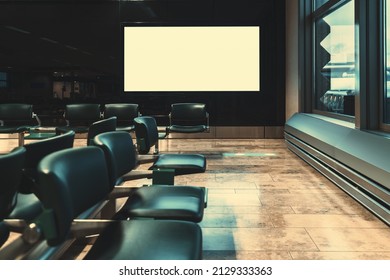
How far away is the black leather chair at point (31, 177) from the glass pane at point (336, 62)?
3.22 metres

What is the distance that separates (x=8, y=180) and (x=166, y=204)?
0.82m

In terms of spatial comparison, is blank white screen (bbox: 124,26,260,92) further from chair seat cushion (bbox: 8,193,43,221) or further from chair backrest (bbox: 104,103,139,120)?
chair seat cushion (bbox: 8,193,43,221)

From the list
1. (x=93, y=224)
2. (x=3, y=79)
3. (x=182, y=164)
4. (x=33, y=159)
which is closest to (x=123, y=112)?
(x=3, y=79)

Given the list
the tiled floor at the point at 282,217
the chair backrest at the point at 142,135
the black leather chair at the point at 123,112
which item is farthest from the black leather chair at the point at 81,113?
the chair backrest at the point at 142,135

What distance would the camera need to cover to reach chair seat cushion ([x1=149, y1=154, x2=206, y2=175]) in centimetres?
293

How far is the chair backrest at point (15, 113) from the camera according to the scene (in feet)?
20.6

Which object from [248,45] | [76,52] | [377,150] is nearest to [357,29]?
[377,150]

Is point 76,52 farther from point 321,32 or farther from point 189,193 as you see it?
point 189,193

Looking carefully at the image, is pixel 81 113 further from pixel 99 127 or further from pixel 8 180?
pixel 8 180

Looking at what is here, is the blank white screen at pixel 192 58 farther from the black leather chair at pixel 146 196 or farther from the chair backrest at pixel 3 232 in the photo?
the chair backrest at pixel 3 232

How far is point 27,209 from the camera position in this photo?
79.3 inches

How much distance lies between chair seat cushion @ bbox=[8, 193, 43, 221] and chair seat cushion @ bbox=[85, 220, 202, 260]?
55 centimetres
